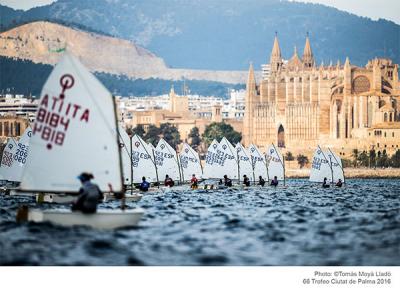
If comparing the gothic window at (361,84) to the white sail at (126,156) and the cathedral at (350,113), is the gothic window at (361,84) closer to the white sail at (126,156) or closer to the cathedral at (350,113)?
the cathedral at (350,113)

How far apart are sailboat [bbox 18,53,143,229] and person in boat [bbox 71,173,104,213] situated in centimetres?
69

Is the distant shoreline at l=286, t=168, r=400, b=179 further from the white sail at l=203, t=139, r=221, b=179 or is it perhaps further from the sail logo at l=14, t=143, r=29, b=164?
the sail logo at l=14, t=143, r=29, b=164

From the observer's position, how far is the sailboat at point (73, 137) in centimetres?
3045

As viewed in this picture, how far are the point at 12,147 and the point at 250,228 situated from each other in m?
30.4

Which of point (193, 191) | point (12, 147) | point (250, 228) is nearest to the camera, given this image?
point (250, 228)

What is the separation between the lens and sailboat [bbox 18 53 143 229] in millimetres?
30453

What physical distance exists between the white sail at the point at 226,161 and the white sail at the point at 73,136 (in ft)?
153

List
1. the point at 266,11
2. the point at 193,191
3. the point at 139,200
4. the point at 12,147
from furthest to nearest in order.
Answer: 1. the point at 266,11
2. the point at 193,191
3. the point at 12,147
4. the point at 139,200

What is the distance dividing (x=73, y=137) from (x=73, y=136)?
0.02 meters

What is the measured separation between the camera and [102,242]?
28.2 metres

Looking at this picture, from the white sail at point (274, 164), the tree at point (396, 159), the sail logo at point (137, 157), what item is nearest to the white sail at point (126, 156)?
the sail logo at point (137, 157)

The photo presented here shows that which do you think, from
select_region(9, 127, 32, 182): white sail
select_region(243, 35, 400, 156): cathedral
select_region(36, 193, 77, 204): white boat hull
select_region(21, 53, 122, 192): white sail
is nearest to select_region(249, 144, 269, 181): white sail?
select_region(9, 127, 32, 182): white sail

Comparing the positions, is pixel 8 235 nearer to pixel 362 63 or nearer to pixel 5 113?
pixel 5 113
